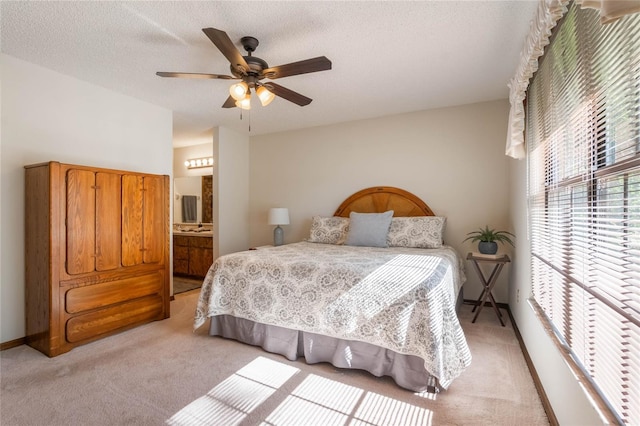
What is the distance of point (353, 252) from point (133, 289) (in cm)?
221

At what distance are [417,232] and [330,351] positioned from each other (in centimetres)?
187

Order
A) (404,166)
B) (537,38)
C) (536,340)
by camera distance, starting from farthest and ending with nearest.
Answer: (404,166) → (536,340) → (537,38)

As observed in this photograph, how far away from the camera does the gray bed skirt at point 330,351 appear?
1.94m

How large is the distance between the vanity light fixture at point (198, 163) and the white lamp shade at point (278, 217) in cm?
196

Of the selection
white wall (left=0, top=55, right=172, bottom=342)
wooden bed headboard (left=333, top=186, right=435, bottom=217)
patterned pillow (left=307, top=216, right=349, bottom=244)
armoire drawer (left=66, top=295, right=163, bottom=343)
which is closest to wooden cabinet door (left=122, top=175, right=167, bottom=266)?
armoire drawer (left=66, top=295, right=163, bottom=343)

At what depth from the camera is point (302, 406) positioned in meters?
1.79

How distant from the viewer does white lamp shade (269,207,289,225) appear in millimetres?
4508

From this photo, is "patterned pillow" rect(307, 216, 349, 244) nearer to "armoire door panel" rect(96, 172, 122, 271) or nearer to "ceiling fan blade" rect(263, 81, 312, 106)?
"ceiling fan blade" rect(263, 81, 312, 106)

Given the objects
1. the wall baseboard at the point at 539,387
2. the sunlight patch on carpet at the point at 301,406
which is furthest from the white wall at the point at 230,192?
the wall baseboard at the point at 539,387

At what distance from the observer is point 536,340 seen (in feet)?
6.59

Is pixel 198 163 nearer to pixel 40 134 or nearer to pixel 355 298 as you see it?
pixel 40 134

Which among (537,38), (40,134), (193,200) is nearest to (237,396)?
(537,38)

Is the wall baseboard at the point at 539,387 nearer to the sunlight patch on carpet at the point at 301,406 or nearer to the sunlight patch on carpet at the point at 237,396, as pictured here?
the sunlight patch on carpet at the point at 301,406

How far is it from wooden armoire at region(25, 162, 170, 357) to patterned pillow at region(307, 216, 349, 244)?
1.93 meters
